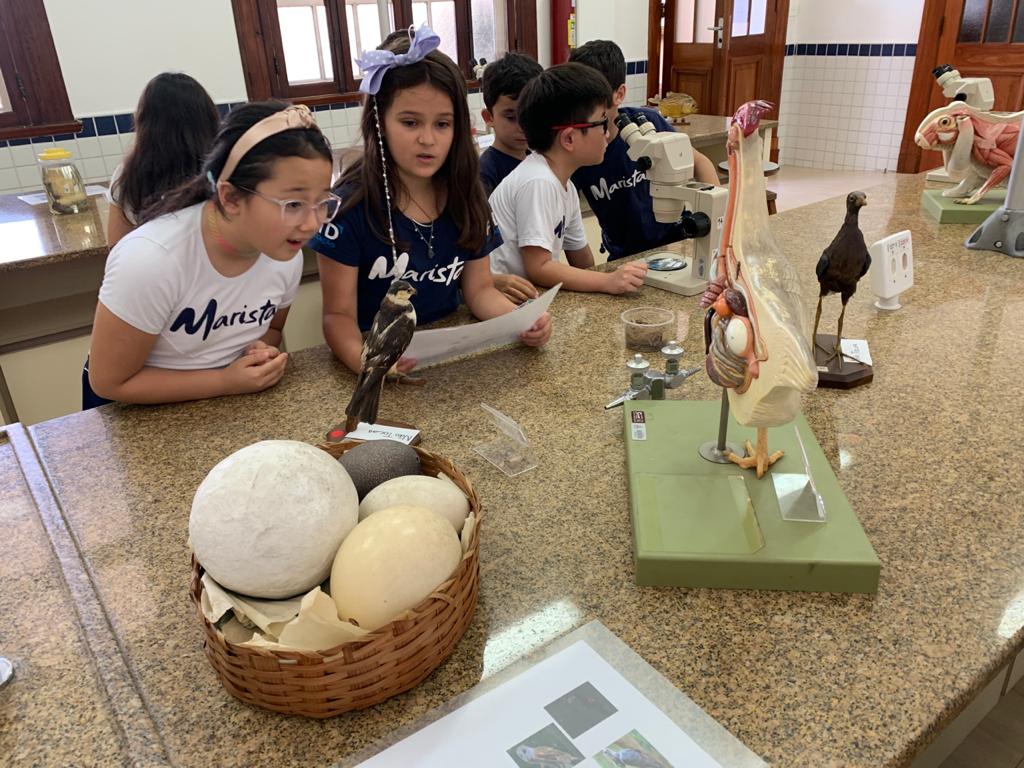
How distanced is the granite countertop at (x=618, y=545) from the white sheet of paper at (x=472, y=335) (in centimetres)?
4

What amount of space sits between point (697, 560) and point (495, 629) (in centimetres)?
23

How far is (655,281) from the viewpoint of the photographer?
175 centimetres

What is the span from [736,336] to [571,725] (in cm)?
44

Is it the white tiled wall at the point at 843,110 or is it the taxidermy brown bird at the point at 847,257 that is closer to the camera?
the taxidermy brown bird at the point at 847,257

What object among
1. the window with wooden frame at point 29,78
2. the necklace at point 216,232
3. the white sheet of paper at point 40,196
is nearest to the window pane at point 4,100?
the window with wooden frame at point 29,78

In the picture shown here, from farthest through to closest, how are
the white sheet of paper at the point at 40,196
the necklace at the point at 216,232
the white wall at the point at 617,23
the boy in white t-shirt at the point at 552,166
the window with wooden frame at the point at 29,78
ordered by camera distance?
the white wall at the point at 617,23
the window with wooden frame at the point at 29,78
the white sheet of paper at the point at 40,196
the boy in white t-shirt at the point at 552,166
the necklace at the point at 216,232

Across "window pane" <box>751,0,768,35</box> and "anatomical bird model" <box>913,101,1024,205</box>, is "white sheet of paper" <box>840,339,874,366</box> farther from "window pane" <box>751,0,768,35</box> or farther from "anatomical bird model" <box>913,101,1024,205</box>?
"window pane" <box>751,0,768,35</box>

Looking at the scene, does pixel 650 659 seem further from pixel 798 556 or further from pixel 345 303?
pixel 345 303

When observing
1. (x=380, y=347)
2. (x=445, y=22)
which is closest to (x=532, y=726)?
(x=380, y=347)

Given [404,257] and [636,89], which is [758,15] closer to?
[636,89]

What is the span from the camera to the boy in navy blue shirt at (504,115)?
2.21m

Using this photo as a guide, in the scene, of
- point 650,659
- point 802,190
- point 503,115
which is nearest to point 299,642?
point 650,659

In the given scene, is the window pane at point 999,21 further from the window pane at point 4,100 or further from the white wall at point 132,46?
the window pane at point 4,100

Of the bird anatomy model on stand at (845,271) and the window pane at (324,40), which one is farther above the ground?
the window pane at (324,40)
